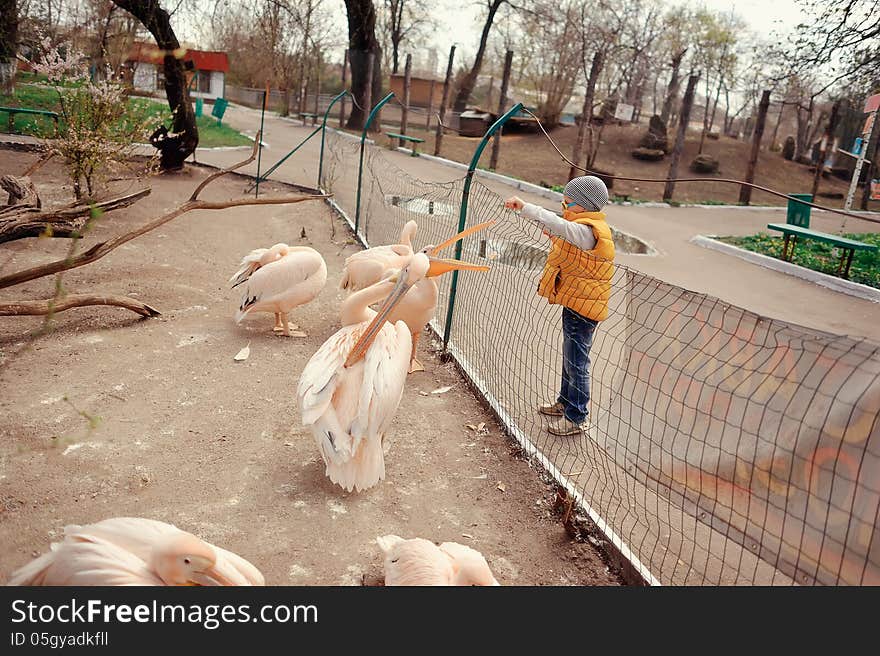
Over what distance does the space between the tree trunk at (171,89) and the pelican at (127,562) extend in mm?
10488

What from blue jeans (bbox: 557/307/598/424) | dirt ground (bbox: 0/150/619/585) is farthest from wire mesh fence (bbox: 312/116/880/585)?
dirt ground (bbox: 0/150/619/585)

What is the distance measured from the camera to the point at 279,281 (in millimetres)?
5305

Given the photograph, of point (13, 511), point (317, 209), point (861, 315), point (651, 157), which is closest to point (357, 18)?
point (651, 157)

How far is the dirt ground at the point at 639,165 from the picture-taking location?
1870 centimetres

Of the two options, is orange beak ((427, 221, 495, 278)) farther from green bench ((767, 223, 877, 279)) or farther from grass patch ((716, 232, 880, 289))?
grass patch ((716, 232, 880, 289))

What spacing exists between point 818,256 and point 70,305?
11301mm

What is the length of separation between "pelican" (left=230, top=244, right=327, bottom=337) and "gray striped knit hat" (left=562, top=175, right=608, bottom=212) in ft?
7.80

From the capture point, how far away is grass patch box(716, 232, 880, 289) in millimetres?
10195

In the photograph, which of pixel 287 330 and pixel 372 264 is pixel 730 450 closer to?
pixel 372 264
